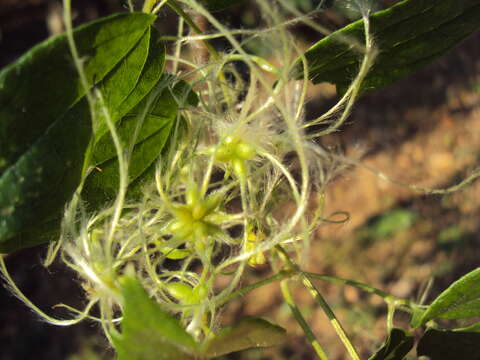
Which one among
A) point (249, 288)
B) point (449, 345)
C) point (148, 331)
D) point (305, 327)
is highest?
point (148, 331)

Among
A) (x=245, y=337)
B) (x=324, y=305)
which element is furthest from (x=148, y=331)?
(x=324, y=305)

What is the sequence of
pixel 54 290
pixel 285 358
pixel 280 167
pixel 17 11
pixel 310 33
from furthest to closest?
pixel 17 11 < pixel 54 290 < pixel 285 358 < pixel 310 33 < pixel 280 167

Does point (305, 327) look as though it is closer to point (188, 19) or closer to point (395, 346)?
point (395, 346)

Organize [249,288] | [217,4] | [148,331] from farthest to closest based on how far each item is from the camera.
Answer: [217,4]
[249,288]
[148,331]

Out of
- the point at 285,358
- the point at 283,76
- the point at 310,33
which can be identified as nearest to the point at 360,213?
the point at 285,358

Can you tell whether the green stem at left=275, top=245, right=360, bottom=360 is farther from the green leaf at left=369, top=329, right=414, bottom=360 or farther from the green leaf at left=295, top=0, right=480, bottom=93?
the green leaf at left=295, top=0, right=480, bottom=93

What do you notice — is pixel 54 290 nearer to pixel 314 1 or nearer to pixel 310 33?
pixel 310 33
